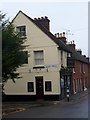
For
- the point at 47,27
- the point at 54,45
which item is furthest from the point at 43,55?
the point at 47,27

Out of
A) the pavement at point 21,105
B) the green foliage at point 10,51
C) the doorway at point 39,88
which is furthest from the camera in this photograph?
the doorway at point 39,88

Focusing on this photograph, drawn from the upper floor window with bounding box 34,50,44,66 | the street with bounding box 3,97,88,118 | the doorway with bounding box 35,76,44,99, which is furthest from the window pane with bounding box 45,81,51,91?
the street with bounding box 3,97,88,118

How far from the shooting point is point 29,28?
37094 millimetres

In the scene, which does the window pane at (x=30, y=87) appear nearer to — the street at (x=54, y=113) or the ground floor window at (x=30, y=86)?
the ground floor window at (x=30, y=86)

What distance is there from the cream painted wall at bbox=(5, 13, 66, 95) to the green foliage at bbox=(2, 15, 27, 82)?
997 cm

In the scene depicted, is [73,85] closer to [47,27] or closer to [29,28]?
[47,27]

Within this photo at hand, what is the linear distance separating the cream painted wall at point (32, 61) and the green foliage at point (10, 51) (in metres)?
9.97

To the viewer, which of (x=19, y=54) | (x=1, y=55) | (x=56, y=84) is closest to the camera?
(x=1, y=55)

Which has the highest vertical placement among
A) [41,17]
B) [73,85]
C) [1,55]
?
[41,17]

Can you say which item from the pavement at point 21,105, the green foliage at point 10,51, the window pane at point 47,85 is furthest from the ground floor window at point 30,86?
the green foliage at point 10,51

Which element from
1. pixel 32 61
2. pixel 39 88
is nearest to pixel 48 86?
pixel 39 88

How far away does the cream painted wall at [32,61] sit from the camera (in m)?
35.8

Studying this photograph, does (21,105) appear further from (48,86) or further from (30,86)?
(30,86)

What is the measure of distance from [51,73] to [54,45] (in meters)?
2.87
